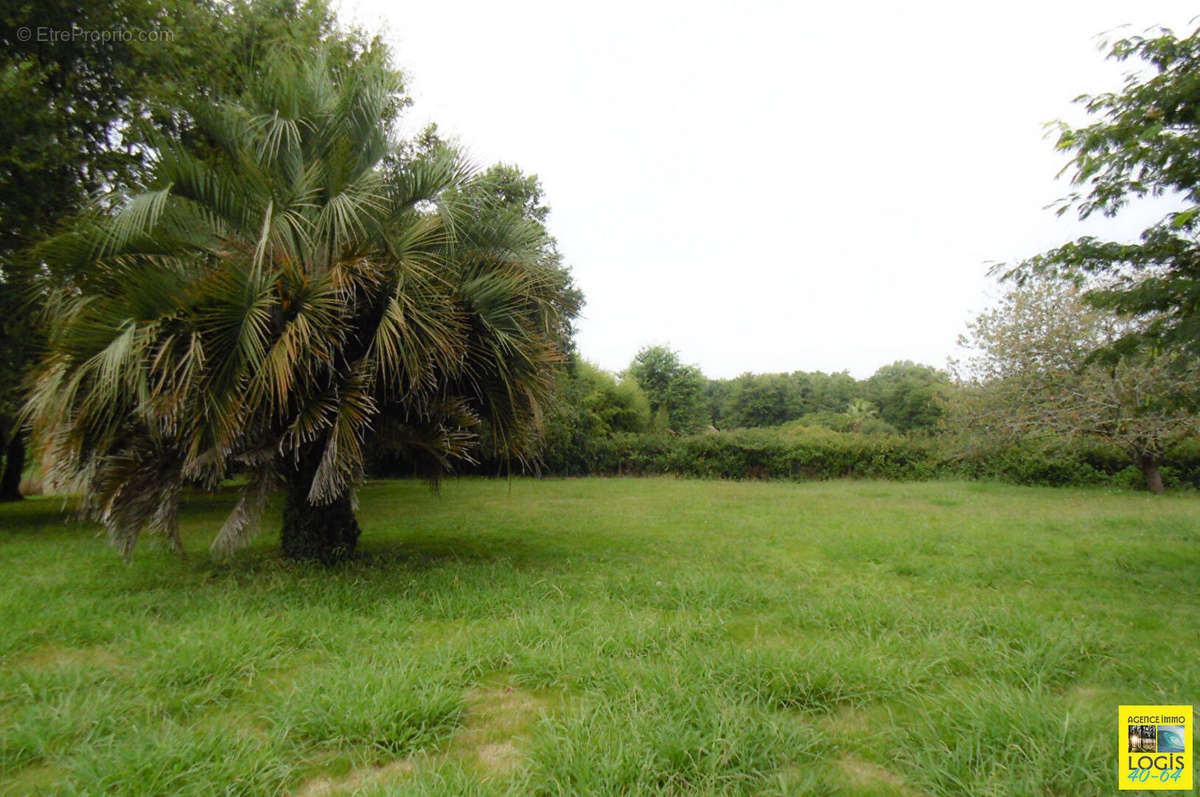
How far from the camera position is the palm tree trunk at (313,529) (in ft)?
18.9

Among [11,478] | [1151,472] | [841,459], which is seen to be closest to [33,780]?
[11,478]

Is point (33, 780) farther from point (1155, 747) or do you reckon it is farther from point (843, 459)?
point (843, 459)

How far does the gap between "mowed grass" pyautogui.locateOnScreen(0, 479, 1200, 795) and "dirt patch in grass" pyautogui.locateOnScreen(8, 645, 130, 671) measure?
2 cm

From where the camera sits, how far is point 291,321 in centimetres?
462

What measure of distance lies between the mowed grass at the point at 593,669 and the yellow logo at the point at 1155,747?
0.06m

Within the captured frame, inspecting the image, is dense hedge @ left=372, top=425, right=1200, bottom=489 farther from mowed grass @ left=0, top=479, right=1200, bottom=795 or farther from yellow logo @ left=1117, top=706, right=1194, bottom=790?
yellow logo @ left=1117, top=706, right=1194, bottom=790

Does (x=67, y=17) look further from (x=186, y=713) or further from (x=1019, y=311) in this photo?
(x=1019, y=311)

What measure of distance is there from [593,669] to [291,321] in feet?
11.4

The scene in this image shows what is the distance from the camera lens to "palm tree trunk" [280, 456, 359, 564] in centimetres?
575

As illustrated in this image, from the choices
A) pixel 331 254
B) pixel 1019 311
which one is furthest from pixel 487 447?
pixel 1019 311

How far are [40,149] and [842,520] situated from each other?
11.6 metres

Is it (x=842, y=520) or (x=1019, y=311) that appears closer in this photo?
(x=842, y=520)

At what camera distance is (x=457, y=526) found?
29.3ft

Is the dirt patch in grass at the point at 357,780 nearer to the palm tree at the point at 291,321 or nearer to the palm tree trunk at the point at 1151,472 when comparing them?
the palm tree at the point at 291,321
